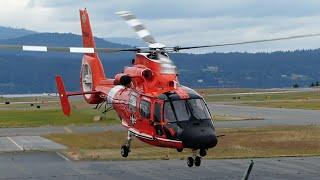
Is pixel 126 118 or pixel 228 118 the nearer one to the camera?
pixel 126 118

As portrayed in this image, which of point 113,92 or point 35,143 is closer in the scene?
point 113,92

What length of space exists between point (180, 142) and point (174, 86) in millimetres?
3203

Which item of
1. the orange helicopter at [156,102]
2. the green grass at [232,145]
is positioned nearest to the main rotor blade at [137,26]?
the orange helicopter at [156,102]

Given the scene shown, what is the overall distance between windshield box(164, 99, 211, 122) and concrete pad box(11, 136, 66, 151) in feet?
98.4

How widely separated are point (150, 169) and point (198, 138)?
51.5ft

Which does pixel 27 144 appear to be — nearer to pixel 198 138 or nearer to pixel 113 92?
pixel 113 92

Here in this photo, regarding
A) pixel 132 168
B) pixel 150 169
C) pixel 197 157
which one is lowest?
pixel 132 168

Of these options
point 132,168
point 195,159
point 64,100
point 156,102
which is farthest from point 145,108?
point 132,168

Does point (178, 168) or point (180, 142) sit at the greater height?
point (180, 142)

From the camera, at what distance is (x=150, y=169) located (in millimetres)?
41312

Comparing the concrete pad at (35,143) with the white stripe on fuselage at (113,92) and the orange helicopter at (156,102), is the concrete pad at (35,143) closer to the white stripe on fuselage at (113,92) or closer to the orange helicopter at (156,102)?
the white stripe on fuselage at (113,92)

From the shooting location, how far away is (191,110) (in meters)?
27.1

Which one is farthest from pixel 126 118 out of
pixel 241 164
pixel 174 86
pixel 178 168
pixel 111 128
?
pixel 111 128

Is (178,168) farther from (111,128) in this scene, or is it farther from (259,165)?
(111,128)
